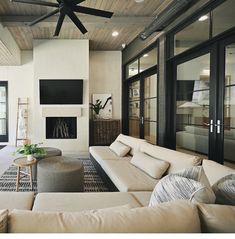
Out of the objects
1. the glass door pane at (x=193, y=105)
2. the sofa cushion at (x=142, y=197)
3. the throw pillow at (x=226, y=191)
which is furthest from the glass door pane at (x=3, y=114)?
the throw pillow at (x=226, y=191)

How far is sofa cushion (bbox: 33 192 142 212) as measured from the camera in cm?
200

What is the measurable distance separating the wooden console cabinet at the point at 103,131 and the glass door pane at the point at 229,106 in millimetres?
4528

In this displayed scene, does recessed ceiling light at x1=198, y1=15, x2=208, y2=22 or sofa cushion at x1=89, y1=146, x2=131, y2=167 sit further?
sofa cushion at x1=89, y1=146, x2=131, y2=167

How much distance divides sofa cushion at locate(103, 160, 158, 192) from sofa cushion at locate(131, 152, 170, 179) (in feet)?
0.20

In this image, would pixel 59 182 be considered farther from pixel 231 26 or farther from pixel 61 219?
pixel 231 26

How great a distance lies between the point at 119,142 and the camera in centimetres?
483

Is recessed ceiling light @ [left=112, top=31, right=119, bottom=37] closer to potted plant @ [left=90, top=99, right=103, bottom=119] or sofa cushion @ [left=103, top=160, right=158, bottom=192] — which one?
potted plant @ [left=90, top=99, right=103, bottom=119]

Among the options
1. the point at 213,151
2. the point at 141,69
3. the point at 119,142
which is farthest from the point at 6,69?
the point at 213,151

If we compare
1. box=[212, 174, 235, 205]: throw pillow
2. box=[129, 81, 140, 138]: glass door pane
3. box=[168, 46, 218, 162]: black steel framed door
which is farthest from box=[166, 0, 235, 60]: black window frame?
box=[212, 174, 235, 205]: throw pillow

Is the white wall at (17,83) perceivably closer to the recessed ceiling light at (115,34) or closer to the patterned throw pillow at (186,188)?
the recessed ceiling light at (115,34)

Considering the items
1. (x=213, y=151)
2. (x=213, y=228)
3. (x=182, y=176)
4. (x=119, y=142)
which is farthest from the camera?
(x=119, y=142)

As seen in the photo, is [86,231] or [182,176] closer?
[86,231]

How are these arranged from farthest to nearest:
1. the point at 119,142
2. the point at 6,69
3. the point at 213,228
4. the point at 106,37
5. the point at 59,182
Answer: the point at 6,69, the point at 106,37, the point at 119,142, the point at 59,182, the point at 213,228

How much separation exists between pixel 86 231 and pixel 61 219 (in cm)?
15
